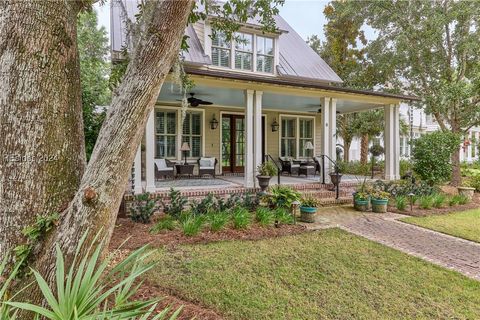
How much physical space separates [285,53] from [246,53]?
266 cm

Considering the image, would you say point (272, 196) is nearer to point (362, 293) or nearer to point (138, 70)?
point (362, 293)

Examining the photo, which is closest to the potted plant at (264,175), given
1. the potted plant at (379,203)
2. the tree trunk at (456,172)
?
the potted plant at (379,203)

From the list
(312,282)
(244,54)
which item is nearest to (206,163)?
(244,54)

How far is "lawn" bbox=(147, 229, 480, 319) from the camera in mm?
2996

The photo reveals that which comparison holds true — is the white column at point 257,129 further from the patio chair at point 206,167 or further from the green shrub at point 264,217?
the patio chair at point 206,167

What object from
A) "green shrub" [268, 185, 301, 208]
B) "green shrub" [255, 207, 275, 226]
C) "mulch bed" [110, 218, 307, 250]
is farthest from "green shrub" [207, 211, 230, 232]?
"green shrub" [268, 185, 301, 208]

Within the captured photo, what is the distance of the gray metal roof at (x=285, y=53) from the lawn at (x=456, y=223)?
6.73m

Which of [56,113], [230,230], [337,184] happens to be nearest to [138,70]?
[56,113]

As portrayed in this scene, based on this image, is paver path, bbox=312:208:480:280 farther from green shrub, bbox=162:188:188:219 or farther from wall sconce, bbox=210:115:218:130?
wall sconce, bbox=210:115:218:130

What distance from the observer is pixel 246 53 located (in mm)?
10781

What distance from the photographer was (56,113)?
2.37 metres

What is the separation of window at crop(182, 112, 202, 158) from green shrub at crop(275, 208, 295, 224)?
18.6ft

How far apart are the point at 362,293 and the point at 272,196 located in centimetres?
364

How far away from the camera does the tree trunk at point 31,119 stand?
7.36 ft
